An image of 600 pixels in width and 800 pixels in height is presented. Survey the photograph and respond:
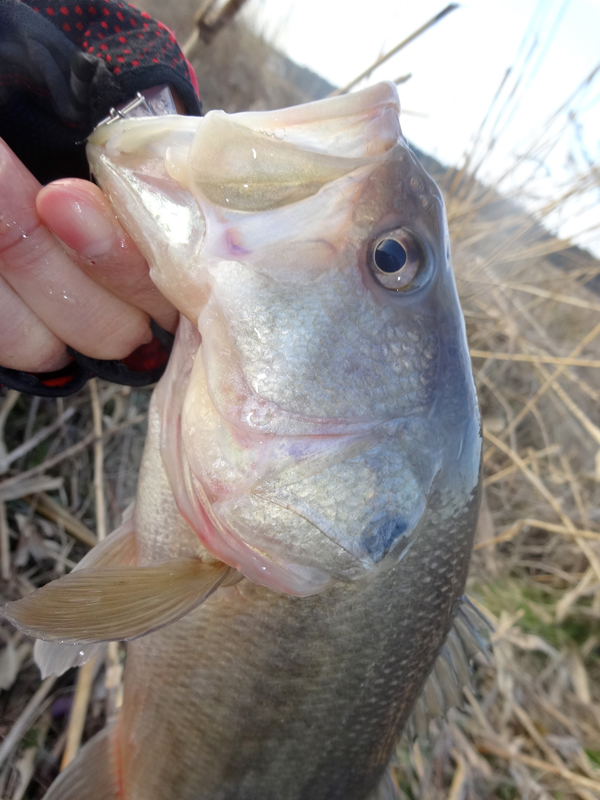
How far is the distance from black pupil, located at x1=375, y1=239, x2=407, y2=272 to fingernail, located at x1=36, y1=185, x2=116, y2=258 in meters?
0.49

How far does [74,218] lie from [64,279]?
18cm

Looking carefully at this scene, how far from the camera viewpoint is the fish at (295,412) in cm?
79

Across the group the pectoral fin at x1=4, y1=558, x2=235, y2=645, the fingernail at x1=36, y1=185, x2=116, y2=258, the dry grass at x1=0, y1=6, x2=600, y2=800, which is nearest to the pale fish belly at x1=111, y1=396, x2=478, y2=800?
the pectoral fin at x1=4, y1=558, x2=235, y2=645

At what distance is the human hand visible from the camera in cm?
85

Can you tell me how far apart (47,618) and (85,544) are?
1.36m

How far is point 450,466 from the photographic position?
956mm

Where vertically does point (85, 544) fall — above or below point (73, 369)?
below

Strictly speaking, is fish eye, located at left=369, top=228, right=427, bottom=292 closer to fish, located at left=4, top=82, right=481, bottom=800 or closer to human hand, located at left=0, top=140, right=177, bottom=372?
fish, located at left=4, top=82, right=481, bottom=800

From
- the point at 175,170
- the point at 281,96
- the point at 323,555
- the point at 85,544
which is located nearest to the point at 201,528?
the point at 323,555

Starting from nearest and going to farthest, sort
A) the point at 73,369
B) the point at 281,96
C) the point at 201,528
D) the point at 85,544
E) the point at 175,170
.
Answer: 1. the point at 175,170
2. the point at 201,528
3. the point at 73,369
4. the point at 85,544
5. the point at 281,96

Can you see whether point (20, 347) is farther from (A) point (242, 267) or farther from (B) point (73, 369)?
(A) point (242, 267)

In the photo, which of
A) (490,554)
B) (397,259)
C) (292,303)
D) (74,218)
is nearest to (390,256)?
(397,259)

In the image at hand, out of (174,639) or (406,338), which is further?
(174,639)

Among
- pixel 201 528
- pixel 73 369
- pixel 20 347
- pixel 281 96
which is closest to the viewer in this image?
pixel 201 528
